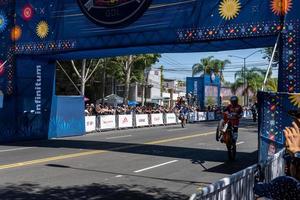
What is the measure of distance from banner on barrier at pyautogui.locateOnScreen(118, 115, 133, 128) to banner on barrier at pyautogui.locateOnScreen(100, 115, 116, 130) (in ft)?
2.42

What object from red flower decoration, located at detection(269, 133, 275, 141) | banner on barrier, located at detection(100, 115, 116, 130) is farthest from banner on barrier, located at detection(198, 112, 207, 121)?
red flower decoration, located at detection(269, 133, 275, 141)

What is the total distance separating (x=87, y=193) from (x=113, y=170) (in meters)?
3.17

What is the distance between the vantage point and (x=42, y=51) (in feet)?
65.5

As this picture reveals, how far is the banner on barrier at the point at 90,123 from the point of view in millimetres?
29322

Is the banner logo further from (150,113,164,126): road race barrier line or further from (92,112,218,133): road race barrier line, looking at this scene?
(150,113,164,126): road race barrier line

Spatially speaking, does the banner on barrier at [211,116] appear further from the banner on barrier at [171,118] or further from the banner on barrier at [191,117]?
the banner on barrier at [171,118]

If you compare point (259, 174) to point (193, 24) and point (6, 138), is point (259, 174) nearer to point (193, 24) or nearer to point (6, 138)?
point (193, 24)

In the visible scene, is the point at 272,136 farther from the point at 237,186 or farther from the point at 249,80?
the point at 249,80

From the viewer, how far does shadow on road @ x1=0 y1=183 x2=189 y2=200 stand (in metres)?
9.20

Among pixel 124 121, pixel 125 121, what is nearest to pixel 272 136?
pixel 124 121

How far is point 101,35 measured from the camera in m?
17.8

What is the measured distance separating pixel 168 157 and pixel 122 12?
532 centimetres

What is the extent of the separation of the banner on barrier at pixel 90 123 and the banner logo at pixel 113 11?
11928 mm

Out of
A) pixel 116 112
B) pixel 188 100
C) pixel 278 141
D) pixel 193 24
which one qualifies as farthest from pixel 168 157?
pixel 188 100
